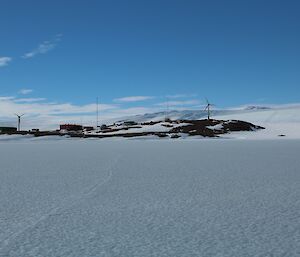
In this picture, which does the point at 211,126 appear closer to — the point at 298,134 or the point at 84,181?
the point at 298,134

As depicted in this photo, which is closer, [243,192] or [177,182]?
[243,192]

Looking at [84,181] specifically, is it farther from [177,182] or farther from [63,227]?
[63,227]

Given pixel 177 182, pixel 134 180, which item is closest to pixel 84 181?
pixel 134 180

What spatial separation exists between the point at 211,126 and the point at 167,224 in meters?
67.0

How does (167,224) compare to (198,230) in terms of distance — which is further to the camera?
(167,224)

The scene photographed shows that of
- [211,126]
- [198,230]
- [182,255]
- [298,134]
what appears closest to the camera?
[182,255]

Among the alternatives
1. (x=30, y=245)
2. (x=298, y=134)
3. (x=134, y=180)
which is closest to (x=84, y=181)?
(x=134, y=180)

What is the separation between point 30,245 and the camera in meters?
4.60

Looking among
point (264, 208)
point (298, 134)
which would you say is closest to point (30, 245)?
point (264, 208)

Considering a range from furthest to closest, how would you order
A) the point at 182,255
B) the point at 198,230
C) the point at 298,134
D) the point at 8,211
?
the point at 298,134
the point at 8,211
the point at 198,230
the point at 182,255

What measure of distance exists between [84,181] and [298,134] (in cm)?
6133

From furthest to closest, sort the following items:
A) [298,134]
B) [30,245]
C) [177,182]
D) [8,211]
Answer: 1. [298,134]
2. [177,182]
3. [8,211]
4. [30,245]

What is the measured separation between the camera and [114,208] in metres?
6.80

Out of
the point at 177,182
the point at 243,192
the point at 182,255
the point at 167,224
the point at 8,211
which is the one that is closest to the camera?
the point at 182,255
